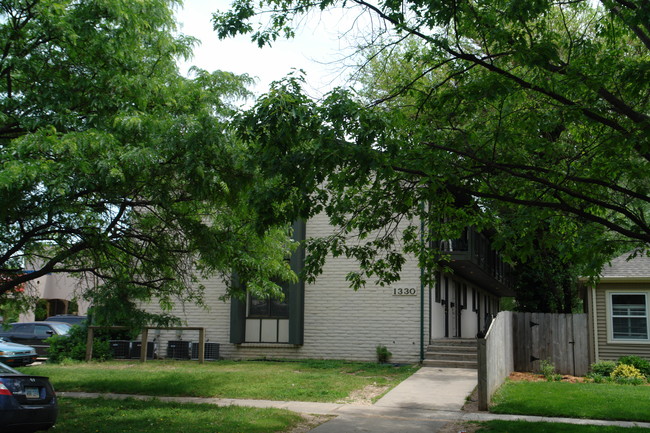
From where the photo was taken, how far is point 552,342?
18.2 m

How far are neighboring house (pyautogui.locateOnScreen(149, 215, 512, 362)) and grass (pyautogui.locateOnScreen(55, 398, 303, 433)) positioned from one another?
897 cm

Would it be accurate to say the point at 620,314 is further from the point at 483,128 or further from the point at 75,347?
the point at 75,347

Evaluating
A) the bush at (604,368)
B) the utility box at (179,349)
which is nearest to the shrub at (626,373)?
the bush at (604,368)

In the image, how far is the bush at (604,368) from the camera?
16922 mm

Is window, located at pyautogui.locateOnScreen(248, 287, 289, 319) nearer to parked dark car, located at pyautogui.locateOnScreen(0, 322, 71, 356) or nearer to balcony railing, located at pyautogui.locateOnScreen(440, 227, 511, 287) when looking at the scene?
balcony railing, located at pyautogui.locateOnScreen(440, 227, 511, 287)

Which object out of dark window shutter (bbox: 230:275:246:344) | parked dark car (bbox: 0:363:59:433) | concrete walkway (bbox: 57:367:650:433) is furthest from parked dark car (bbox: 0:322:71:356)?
parked dark car (bbox: 0:363:59:433)

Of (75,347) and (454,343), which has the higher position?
(454,343)

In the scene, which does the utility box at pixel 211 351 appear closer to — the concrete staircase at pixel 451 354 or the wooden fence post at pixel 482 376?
the concrete staircase at pixel 451 354

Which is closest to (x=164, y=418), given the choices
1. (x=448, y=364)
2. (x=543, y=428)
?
(x=543, y=428)

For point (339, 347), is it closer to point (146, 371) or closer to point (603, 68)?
point (146, 371)

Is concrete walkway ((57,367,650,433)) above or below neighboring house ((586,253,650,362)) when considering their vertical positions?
below

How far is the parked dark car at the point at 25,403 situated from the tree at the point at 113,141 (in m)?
2.28

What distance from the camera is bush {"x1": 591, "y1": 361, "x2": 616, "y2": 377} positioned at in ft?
55.5

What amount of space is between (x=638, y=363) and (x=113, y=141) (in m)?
15.2
